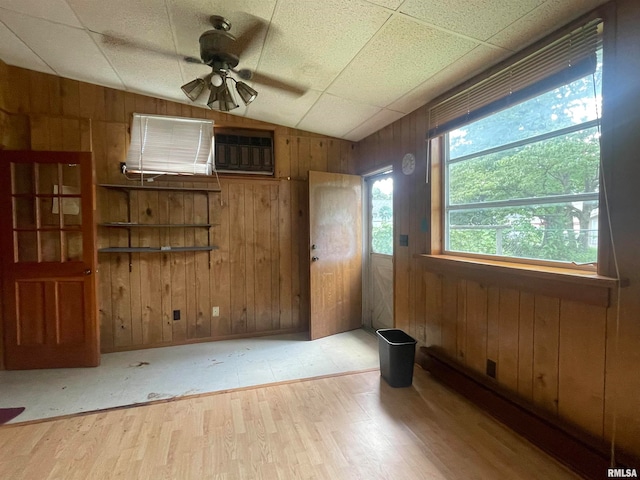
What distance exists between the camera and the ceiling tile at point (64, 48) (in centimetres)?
215

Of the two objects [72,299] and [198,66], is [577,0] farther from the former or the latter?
[72,299]

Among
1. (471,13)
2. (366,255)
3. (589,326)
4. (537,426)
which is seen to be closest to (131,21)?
(471,13)

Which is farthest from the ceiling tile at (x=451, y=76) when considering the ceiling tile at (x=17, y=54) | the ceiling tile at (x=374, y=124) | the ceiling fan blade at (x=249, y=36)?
the ceiling tile at (x=17, y=54)

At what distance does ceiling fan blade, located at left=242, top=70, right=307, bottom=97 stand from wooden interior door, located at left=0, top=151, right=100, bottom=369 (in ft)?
5.66

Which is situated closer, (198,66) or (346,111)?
(198,66)

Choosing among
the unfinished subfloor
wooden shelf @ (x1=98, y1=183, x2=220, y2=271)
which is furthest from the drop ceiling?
the unfinished subfloor

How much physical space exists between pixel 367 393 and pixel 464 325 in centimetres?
88

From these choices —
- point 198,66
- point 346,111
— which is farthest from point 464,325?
point 198,66

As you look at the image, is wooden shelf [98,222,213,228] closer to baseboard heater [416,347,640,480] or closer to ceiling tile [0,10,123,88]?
ceiling tile [0,10,123,88]

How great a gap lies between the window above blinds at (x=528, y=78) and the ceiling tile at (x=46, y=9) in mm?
2678

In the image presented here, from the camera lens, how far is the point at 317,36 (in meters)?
1.92

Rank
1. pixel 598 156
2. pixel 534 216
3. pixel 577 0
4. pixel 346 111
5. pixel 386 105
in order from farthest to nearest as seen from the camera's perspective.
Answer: pixel 346 111
pixel 386 105
pixel 534 216
pixel 598 156
pixel 577 0

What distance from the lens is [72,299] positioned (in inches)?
111

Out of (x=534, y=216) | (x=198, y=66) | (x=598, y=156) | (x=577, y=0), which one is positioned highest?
(x=198, y=66)
